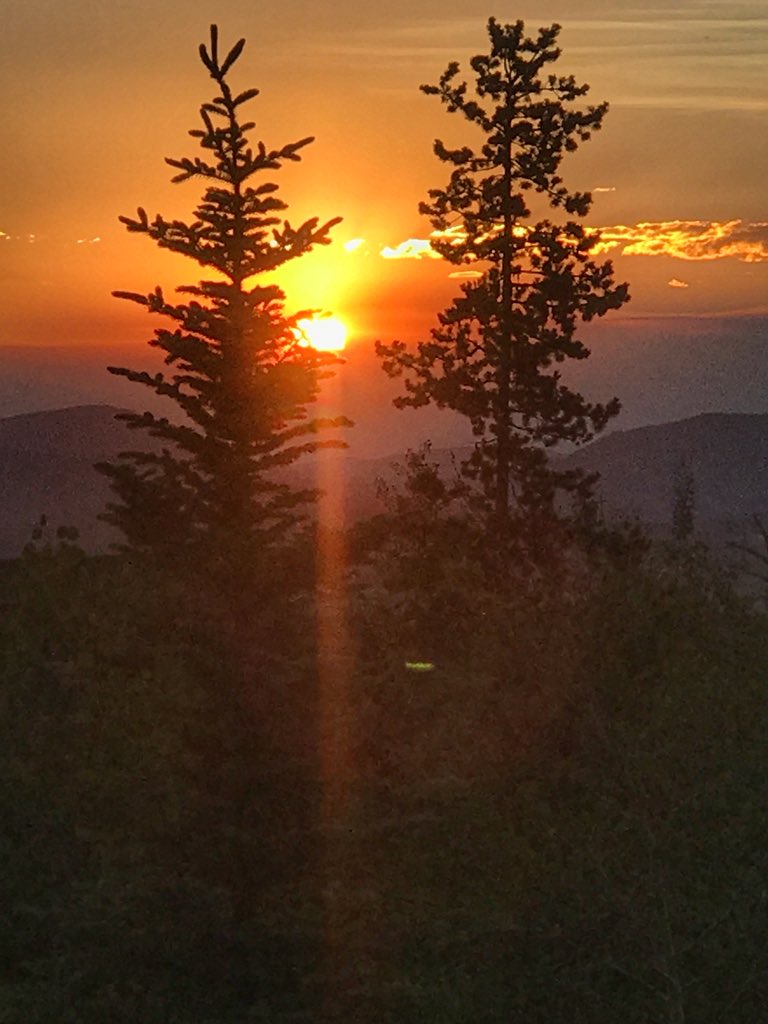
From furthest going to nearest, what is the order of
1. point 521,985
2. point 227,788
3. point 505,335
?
point 505,335 → point 227,788 → point 521,985

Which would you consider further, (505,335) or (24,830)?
(505,335)

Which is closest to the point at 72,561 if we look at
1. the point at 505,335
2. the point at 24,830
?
the point at 24,830

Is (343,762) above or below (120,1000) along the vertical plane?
above

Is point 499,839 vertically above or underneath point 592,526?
underneath

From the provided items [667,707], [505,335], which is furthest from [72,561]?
[505,335]

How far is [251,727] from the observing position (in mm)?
25969

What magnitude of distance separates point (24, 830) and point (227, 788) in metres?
3.72

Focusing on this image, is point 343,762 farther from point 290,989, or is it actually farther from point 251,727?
point 290,989

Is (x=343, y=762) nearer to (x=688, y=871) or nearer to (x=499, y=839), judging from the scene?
(x=499, y=839)

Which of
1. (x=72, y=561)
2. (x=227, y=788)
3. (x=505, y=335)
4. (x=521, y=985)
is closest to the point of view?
(x=521, y=985)

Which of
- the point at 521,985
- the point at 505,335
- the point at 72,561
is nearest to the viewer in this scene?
the point at 521,985

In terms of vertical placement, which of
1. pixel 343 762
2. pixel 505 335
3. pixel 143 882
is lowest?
pixel 143 882

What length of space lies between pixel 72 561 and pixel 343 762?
755 cm

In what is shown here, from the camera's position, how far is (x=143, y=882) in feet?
80.8
